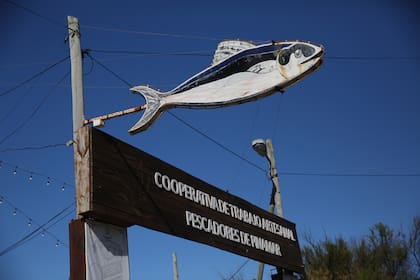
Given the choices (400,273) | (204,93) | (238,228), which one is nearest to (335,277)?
(400,273)

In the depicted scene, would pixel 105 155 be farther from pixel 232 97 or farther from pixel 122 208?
pixel 232 97

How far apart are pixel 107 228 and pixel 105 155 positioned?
2.34 feet

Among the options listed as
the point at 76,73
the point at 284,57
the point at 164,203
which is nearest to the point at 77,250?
the point at 164,203

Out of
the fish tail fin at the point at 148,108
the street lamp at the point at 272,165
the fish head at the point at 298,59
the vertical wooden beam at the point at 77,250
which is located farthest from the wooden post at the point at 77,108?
the street lamp at the point at 272,165

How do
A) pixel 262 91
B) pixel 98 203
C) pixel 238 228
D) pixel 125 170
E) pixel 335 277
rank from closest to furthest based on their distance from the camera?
pixel 98 203 < pixel 125 170 < pixel 262 91 < pixel 238 228 < pixel 335 277

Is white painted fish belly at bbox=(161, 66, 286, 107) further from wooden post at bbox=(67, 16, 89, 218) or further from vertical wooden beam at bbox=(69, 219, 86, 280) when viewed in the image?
vertical wooden beam at bbox=(69, 219, 86, 280)

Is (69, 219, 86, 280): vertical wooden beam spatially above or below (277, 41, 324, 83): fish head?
below

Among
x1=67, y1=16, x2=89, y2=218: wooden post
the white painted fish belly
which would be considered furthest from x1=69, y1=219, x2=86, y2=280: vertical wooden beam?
the white painted fish belly

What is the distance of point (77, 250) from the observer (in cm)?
522

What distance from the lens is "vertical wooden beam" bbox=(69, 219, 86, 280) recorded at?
16.8 ft

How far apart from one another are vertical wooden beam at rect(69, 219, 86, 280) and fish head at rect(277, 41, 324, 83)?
3.16 m

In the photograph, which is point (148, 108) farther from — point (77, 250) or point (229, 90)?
point (77, 250)

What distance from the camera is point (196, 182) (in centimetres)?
711

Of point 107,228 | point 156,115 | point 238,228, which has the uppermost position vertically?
point 156,115
